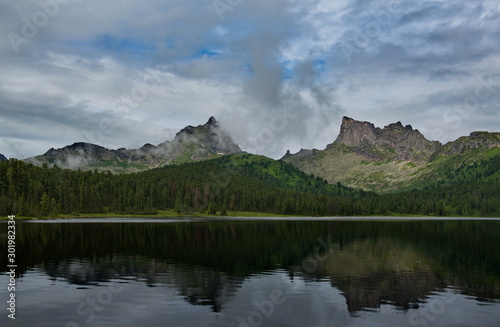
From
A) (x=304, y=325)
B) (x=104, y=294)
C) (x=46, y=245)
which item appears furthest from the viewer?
(x=46, y=245)

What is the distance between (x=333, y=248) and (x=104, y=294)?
200ft

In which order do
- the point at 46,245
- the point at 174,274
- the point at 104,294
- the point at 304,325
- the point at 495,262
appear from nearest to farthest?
the point at 304,325
the point at 104,294
the point at 174,274
the point at 495,262
the point at 46,245

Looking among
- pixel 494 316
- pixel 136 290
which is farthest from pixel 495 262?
pixel 136 290

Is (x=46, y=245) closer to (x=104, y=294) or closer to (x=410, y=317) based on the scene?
(x=104, y=294)

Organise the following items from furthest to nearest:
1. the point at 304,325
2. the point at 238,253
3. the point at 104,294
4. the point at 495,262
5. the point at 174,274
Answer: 1. the point at 238,253
2. the point at 495,262
3. the point at 174,274
4. the point at 104,294
5. the point at 304,325

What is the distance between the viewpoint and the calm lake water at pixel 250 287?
1532 inches

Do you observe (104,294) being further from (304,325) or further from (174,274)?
(304,325)

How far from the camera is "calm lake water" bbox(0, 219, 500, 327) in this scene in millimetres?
38906

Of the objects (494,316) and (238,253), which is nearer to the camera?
(494,316)

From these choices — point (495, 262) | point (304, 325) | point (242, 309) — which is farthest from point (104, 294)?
point (495, 262)

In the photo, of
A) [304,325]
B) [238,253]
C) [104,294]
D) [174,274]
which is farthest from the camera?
[238,253]

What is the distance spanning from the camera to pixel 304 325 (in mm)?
36688

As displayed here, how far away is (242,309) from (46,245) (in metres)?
69.6

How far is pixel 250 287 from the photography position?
172 ft
